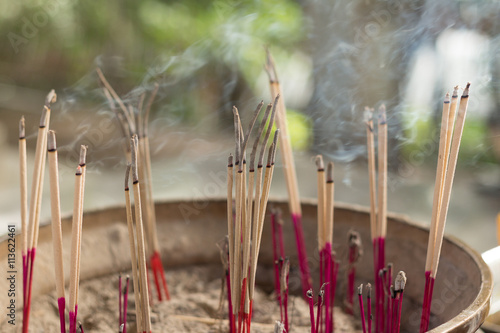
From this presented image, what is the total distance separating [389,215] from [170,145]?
2.93m

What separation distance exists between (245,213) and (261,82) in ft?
10.1

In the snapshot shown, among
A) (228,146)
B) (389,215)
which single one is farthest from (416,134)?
(389,215)

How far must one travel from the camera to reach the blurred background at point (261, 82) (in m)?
2.89

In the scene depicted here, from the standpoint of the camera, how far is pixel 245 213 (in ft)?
2.12

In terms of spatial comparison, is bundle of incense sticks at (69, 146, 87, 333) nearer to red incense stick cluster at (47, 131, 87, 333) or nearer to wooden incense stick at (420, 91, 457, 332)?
red incense stick cluster at (47, 131, 87, 333)

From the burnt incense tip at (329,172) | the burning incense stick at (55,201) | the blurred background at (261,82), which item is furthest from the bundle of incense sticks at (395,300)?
the blurred background at (261,82)

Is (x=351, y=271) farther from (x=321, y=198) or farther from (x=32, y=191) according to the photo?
(x=32, y=191)

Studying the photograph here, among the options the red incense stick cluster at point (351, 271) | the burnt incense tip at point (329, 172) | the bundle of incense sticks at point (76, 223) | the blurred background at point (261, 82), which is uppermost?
the blurred background at point (261, 82)

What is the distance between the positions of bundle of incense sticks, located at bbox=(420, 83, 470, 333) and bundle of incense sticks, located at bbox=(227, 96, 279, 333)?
0.77 feet

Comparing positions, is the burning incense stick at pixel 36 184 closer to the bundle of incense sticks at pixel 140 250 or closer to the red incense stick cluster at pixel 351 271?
the bundle of incense sticks at pixel 140 250
